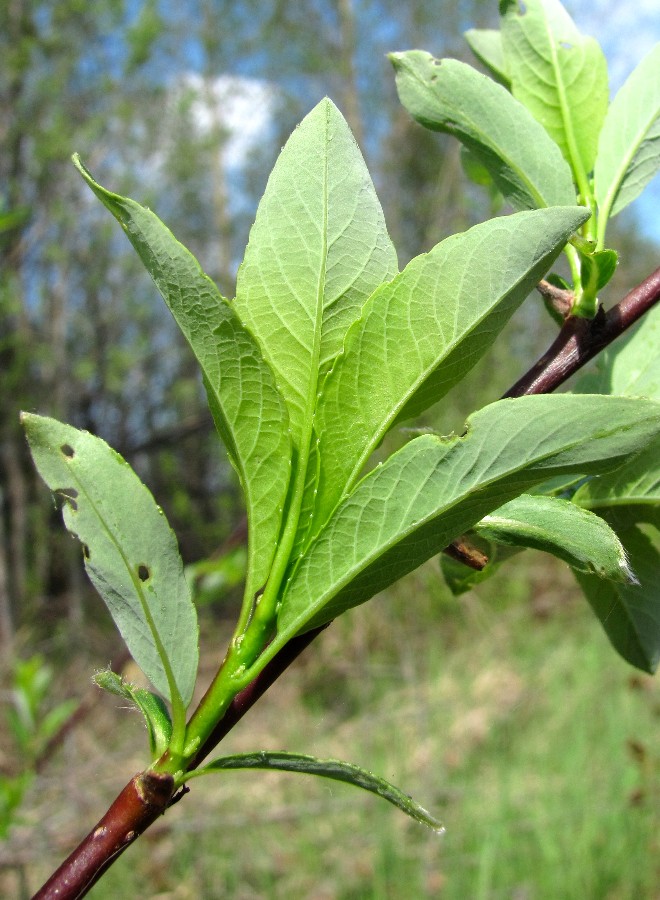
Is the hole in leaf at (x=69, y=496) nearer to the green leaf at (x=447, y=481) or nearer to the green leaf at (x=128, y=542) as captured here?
the green leaf at (x=128, y=542)

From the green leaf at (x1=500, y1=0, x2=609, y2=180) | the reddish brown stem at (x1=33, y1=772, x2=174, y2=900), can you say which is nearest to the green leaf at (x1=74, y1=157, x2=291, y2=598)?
the reddish brown stem at (x1=33, y1=772, x2=174, y2=900)

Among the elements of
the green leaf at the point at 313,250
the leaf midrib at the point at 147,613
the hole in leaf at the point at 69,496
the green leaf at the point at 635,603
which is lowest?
the green leaf at the point at 635,603

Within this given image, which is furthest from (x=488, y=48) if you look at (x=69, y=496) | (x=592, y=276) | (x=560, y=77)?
(x=69, y=496)

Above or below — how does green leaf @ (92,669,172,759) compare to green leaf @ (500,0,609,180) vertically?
below

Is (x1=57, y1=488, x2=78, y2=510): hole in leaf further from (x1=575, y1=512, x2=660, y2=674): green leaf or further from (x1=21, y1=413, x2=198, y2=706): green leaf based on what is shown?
(x1=575, y1=512, x2=660, y2=674): green leaf

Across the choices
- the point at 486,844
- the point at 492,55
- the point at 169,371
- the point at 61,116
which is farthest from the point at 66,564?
the point at 492,55

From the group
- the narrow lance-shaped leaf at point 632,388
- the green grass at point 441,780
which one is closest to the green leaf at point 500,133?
the narrow lance-shaped leaf at point 632,388

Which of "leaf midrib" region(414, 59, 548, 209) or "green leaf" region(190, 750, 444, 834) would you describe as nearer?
"green leaf" region(190, 750, 444, 834)

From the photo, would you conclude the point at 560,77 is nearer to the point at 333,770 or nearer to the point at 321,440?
the point at 321,440
